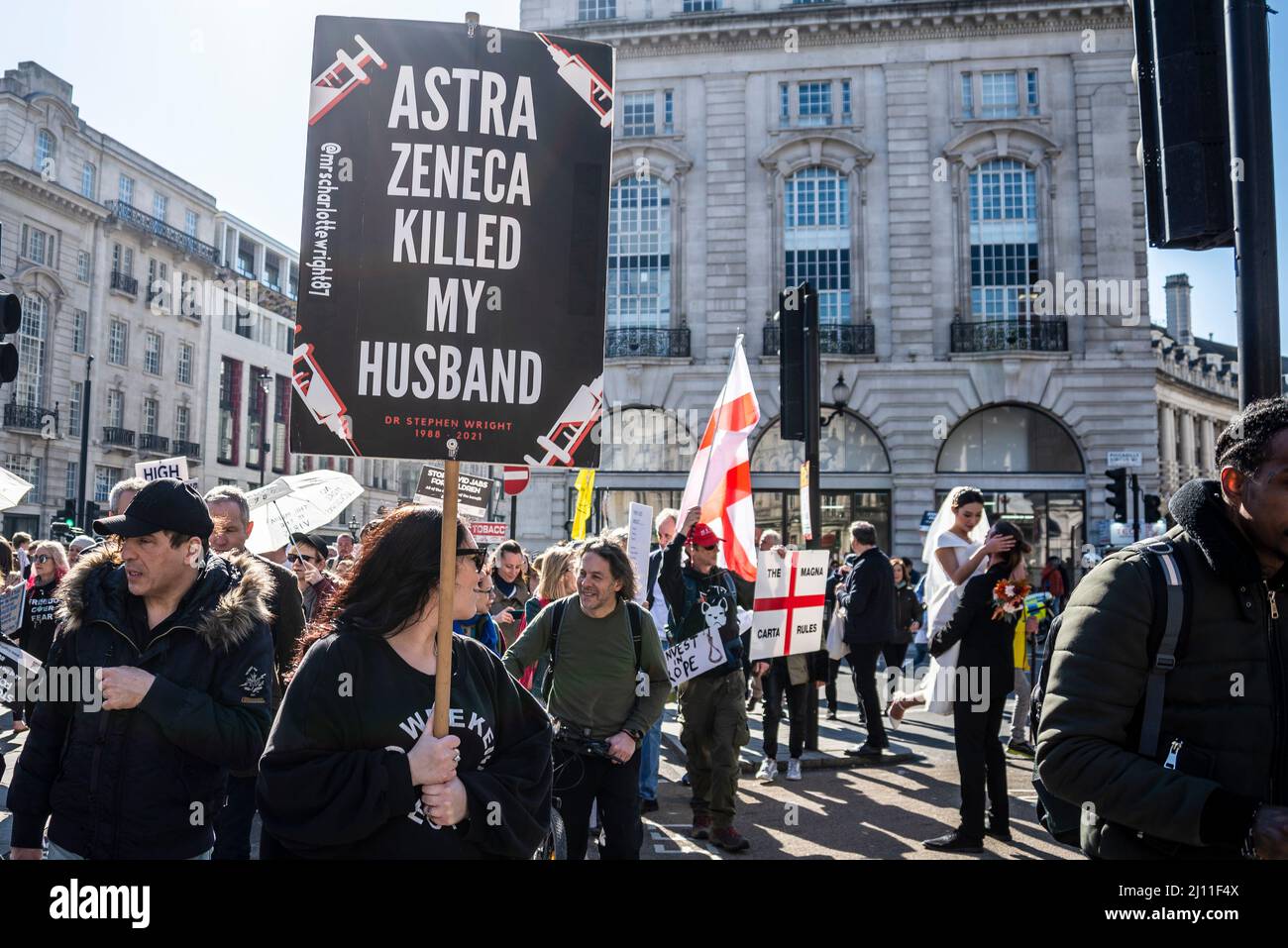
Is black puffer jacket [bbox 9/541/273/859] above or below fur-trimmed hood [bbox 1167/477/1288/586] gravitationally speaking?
below

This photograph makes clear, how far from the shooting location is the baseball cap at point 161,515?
3.41 metres

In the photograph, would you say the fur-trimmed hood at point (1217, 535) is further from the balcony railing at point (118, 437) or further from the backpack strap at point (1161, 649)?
the balcony railing at point (118, 437)

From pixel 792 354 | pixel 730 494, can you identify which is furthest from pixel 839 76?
pixel 730 494

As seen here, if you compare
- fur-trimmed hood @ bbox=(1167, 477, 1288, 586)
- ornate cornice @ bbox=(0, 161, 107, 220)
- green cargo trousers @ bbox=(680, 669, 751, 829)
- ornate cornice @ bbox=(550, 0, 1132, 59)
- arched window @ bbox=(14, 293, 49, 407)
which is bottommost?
green cargo trousers @ bbox=(680, 669, 751, 829)

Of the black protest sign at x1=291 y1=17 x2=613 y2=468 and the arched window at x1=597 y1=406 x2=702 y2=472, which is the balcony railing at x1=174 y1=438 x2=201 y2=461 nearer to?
the arched window at x1=597 y1=406 x2=702 y2=472

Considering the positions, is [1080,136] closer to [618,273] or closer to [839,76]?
[839,76]

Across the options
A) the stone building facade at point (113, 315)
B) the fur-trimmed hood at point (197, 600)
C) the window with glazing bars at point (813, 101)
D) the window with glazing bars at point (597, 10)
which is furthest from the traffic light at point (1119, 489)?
the stone building facade at point (113, 315)

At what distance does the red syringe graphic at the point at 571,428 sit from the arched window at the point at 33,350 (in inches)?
1818

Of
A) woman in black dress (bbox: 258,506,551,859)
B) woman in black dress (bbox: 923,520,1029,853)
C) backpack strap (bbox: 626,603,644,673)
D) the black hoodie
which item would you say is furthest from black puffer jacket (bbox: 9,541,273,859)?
woman in black dress (bbox: 923,520,1029,853)

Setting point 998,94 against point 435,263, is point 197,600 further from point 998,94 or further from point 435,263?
point 998,94

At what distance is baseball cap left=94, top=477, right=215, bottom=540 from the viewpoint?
→ 3.41 metres

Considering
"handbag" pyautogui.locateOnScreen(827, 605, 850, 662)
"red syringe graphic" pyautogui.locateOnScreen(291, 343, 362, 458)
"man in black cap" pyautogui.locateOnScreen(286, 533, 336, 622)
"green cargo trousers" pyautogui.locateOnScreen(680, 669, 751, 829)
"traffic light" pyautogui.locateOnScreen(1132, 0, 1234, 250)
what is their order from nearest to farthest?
"red syringe graphic" pyautogui.locateOnScreen(291, 343, 362, 458) → "traffic light" pyautogui.locateOnScreen(1132, 0, 1234, 250) → "green cargo trousers" pyautogui.locateOnScreen(680, 669, 751, 829) → "man in black cap" pyautogui.locateOnScreen(286, 533, 336, 622) → "handbag" pyautogui.locateOnScreen(827, 605, 850, 662)

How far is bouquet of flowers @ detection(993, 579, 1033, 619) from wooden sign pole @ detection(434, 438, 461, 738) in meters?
4.84

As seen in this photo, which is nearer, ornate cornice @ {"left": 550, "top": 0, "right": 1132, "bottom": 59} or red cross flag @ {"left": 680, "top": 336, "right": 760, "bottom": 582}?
red cross flag @ {"left": 680, "top": 336, "right": 760, "bottom": 582}
